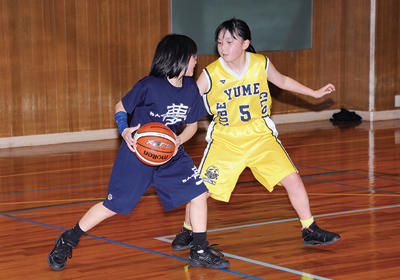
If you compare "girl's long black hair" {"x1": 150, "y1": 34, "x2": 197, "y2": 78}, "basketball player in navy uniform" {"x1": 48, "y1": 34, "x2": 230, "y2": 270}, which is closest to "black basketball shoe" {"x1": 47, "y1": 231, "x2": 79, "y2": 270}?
"basketball player in navy uniform" {"x1": 48, "y1": 34, "x2": 230, "y2": 270}

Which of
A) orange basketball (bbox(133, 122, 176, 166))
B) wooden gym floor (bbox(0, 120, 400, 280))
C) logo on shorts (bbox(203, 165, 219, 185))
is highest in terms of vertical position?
orange basketball (bbox(133, 122, 176, 166))

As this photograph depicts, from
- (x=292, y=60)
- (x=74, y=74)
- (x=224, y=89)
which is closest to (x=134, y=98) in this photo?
(x=224, y=89)

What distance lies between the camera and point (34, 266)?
11.4 feet

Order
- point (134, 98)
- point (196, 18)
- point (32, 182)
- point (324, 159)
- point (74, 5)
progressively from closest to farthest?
1. point (134, 98)
2. point (32, 182)
3. point (324, 159)
4. point (74, 5)
5. point (196, 18)

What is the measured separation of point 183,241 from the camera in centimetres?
376

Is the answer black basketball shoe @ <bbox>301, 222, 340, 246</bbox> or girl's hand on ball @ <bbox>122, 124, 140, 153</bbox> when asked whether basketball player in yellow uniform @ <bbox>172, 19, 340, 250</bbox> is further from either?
girl's hand on ball @ <bbox>122, 124, 140, 153</bbox>

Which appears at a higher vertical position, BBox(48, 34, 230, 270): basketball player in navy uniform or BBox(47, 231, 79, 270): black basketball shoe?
BBox(48, 34, 230, 270): basketball player in navy uniform

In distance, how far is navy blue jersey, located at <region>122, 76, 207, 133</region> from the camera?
10.6 ft

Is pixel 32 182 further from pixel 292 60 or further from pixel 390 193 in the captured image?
pixel 292 60

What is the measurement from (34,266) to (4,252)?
0.38 m

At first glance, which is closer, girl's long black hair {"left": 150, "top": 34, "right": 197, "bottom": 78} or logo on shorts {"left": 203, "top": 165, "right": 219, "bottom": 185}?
girl's long black hair {"left": 150, "top": 34, "right": 197, "bottom": 78}

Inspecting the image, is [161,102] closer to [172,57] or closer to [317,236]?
[172,57]

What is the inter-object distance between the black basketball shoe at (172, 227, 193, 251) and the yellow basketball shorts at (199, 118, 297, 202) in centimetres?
28

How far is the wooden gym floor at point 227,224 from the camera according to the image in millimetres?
3387
